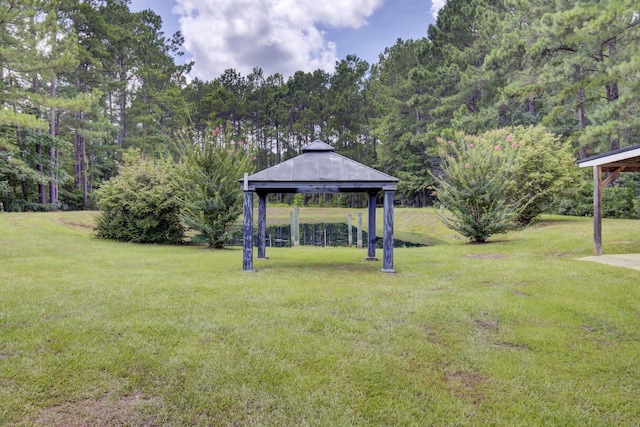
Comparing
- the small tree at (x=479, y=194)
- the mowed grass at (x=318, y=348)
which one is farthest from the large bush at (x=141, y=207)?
the small tree at (x=479, y=194)

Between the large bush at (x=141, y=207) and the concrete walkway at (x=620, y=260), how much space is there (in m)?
11.2

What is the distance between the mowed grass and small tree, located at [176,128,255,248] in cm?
445

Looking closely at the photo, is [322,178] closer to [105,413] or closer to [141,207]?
[105,413]

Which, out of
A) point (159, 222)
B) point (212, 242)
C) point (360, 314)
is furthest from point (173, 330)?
point (159, 222)

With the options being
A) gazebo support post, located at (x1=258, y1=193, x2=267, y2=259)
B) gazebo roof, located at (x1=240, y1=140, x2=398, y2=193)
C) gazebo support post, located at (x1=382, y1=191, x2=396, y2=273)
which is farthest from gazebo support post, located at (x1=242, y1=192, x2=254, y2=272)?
gazebo support post, located at (x1=382, y1=191, x2=396, y2=273)

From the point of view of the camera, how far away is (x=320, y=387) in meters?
2.88

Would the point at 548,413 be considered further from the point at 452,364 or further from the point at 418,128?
the point at 418,128

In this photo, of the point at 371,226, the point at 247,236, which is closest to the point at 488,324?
the point at 247,236

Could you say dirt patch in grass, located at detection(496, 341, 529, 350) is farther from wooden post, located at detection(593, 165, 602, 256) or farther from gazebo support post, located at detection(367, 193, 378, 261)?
wooden post, located at detection(593, 165, 602, 256)

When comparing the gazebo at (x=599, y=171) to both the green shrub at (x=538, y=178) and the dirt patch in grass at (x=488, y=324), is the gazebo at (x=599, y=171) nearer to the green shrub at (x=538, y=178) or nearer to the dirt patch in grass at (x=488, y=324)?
the green shrub at (x=538, y=178)

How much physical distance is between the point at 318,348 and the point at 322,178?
4187 mm

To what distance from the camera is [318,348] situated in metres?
3.52

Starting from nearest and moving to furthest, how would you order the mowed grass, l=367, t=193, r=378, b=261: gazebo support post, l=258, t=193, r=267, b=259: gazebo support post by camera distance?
the mowed grass < l=367, t=193, r=378, b=261: gazebo support post < l=258, t=193, r=267, b=259: gazebo support post

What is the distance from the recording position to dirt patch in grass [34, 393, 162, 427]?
8.04ft
